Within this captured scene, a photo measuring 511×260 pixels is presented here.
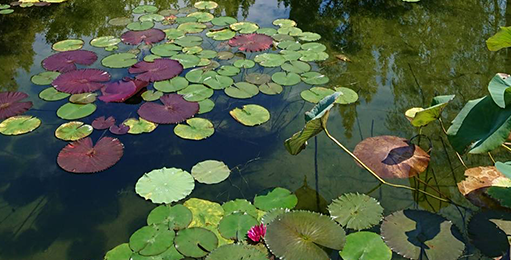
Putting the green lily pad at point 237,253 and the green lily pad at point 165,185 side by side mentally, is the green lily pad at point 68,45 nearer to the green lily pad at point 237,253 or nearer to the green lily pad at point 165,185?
the green lily pad at point 165,185

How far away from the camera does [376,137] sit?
3.24 meters

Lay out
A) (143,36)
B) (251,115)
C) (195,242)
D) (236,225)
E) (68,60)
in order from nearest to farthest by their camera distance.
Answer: (195,242)
(236,225)
(251,115)
(68,60)
(143,36)

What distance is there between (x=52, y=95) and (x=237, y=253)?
7.98 feet

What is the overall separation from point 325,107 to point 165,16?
3.34 m

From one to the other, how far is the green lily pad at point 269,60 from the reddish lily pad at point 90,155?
5.50 feet

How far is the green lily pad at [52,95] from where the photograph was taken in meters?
3.79

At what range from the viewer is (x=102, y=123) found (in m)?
3.48

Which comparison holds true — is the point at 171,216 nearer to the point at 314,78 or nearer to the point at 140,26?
the point at 314,78

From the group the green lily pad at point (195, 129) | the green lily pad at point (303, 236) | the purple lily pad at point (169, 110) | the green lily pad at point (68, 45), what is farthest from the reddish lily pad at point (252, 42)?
the green lily pad at point (303, 236)

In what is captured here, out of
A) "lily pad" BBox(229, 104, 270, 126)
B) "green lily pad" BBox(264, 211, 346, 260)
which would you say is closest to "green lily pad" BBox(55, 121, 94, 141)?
"lily pad" BBox(229, 104, 270, 126)

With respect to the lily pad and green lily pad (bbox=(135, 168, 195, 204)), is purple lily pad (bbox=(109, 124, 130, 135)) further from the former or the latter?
the lily pad

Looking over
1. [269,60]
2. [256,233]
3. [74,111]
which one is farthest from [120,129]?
[269,60]

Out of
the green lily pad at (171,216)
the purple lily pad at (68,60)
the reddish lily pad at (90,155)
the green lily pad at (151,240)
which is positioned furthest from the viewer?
the purple lily pad at (68,60)

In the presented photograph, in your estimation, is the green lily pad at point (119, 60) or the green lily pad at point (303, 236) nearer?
the green lily pad at point (303, 236)
